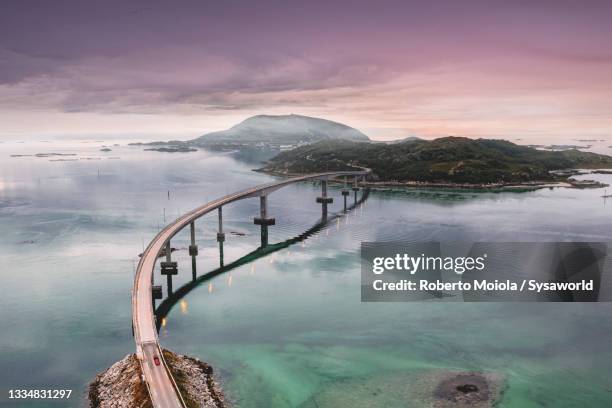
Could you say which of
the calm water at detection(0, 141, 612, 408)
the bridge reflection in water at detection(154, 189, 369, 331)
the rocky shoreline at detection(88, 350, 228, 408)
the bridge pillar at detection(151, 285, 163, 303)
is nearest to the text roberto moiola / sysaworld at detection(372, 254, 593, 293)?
the calm water at detection(0, 141, 612, 408)

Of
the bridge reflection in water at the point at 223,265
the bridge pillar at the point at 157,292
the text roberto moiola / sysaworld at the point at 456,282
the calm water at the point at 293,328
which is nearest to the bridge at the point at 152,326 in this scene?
the bridge pillar at the point at 157,292

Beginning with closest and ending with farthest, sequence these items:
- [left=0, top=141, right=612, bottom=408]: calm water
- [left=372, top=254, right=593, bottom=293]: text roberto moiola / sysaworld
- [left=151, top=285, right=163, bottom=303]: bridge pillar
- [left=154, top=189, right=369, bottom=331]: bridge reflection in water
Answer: [left=0, top=141, right=612, bottom=408]: calm water
[left=154, top=189, right=369, bottom=331]: bridge reflection in water
[left=151, top=285, right=163, bottom=303]: bridge pillar
[left=372, top=254, right=593, bottom=293]: text roberto moiola / sysaworld

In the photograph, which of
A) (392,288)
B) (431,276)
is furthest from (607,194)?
(392,288)

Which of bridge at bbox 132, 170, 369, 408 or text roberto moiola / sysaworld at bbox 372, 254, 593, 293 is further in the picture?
text roberto moiola / sysaworld at bbox 372, 254, 593, 293

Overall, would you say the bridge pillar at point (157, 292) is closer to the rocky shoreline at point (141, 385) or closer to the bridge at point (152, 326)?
the bridge at point (152, 326)

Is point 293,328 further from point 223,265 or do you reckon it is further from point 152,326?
point 223,265

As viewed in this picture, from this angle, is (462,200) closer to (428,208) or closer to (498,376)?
(428,208)

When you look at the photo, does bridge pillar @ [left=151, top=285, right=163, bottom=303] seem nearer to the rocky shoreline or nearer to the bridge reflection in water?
the bridge reflection in water
